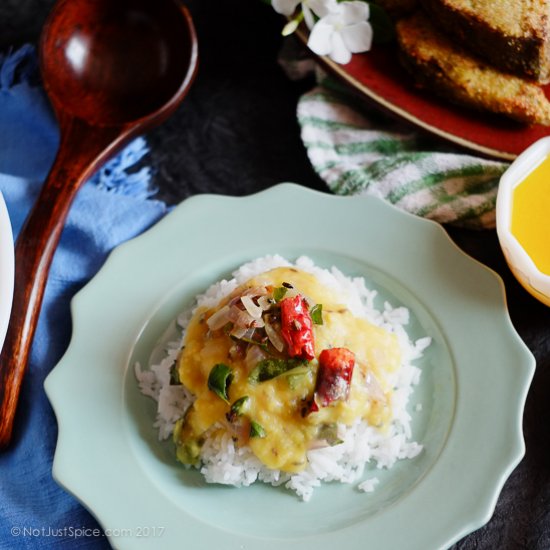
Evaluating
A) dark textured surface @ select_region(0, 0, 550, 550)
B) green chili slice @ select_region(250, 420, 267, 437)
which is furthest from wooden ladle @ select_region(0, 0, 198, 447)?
green chili slice @ select_region(250, 420, 267, 437)

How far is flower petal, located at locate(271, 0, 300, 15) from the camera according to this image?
329cm

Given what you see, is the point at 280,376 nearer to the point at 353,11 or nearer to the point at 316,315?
the point at 316,315

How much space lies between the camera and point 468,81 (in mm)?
3109

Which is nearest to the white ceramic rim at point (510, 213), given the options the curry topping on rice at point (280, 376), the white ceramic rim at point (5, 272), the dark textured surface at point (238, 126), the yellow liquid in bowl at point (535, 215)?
the yellow liquid in bowl at point (535, 215)

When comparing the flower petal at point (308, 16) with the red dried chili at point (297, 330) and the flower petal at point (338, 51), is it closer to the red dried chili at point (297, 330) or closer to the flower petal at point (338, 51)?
the flower petal at point (338, 51)

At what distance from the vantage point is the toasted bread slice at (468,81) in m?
3.09

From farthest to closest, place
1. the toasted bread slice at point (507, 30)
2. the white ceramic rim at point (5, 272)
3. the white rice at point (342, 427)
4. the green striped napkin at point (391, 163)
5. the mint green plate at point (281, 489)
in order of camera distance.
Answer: the green striped napkin at point (391, 163), the toasted bread slice at point (507, 30), the white rice at point (342, 427), the mint green plate at point (281, 489), the white ceramic rim at point (5, 272)

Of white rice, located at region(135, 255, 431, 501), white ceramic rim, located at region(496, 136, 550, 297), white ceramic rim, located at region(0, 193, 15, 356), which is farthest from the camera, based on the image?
white ceramic rim, located at region(496, 136, 550, 297)

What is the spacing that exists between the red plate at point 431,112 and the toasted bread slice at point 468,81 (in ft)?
0.19

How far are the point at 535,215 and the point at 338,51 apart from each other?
1048mm

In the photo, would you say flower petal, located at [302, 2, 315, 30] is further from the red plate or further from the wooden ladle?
the wooden ladle

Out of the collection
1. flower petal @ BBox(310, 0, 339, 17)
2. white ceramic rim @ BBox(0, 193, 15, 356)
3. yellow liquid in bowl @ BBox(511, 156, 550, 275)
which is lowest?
yellow liquid in bowl @ BBox(511, 156, 550, 275)

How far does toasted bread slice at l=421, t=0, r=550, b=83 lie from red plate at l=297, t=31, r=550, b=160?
0.20m

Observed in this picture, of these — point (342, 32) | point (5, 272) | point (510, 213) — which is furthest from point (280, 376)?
point (342, 32)
